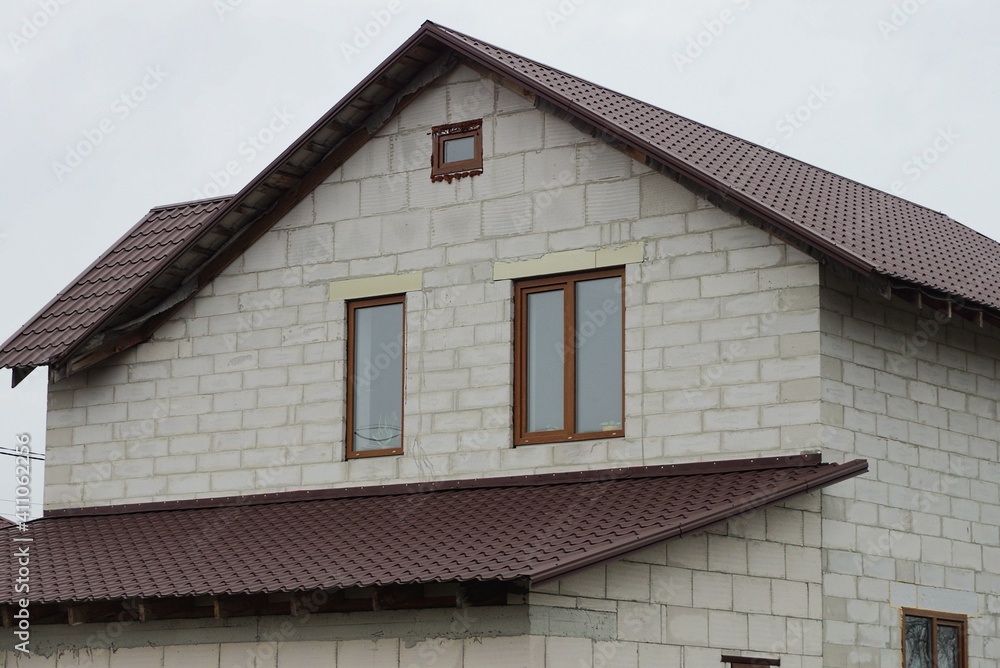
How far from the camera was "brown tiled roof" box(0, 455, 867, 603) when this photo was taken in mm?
11664

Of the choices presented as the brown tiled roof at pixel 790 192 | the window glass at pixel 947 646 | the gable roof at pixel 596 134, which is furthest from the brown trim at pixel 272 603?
the window glass at pixel 947 646

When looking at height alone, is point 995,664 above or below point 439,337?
below

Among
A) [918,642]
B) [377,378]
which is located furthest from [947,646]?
[377,378]

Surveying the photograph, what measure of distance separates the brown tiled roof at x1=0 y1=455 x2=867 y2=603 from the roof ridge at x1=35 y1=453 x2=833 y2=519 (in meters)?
0.01

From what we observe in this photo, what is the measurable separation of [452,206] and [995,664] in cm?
642

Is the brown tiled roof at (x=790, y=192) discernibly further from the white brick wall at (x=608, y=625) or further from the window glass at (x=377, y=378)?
the window glass at (x=377, y=378)

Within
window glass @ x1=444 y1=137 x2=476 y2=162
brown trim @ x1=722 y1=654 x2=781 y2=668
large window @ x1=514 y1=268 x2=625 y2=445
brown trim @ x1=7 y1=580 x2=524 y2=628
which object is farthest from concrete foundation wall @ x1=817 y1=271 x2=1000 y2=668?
window glass @ x1=444 y1=137 x2=476 y2=162

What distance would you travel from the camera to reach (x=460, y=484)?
1459 cm

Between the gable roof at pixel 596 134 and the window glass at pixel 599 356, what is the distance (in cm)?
123

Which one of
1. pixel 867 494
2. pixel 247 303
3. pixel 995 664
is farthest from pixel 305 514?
pixel 995 664

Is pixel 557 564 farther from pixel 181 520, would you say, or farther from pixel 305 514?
pixel 181 520

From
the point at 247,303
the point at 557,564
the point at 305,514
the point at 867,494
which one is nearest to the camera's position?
the point at 557,564

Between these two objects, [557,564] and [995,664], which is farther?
[995,664]

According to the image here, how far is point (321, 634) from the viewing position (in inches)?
496
